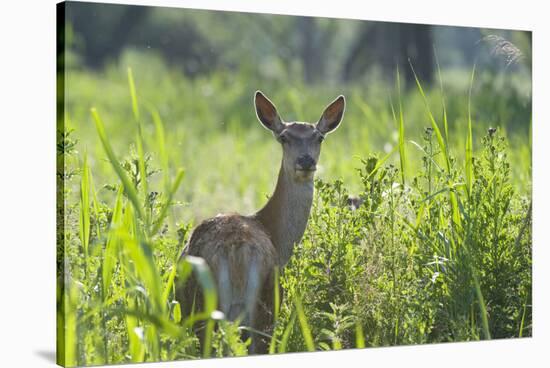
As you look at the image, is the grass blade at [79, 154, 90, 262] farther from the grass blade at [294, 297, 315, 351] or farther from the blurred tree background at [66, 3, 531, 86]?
the blurred tree background at [66, 3, 531, 86]

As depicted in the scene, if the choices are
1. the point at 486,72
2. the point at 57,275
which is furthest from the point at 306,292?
the point at 486,72

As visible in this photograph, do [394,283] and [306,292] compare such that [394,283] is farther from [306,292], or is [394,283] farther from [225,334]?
[225,334]

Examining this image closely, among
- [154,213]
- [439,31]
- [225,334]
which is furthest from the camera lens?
[439,31]

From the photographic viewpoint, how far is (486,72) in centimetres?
991

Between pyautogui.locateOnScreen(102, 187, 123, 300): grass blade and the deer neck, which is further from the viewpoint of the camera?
the deer neck

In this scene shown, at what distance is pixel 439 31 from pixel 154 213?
10.7ft

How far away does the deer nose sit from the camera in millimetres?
6734

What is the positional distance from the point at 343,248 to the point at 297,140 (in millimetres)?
751

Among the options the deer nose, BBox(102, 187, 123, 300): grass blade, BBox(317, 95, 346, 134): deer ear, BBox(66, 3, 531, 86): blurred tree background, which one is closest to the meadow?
BBox(102, 187, 123, 300): grass blade

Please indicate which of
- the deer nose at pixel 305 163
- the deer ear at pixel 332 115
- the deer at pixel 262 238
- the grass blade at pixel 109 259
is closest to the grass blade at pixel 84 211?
the grass blade at pixel 109 259

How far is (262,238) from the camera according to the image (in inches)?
253

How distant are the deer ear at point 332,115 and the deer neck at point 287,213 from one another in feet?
1.30

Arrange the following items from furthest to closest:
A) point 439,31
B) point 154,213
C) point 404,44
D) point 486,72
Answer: point 404,44
point 486,72
point 439,31
point 154,213

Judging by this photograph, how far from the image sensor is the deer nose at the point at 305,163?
6734 mm
